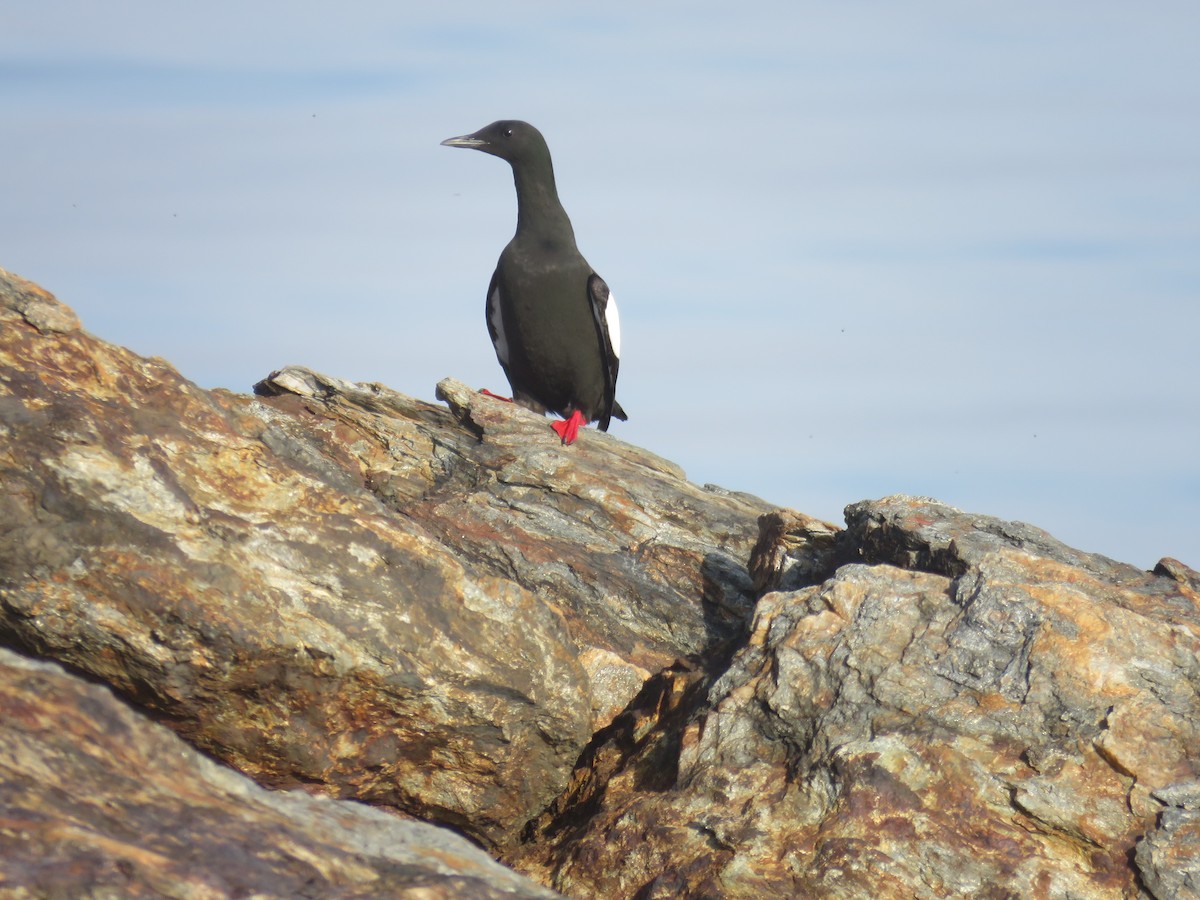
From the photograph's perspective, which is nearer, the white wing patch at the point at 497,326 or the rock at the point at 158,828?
the rock at the point at 158,828

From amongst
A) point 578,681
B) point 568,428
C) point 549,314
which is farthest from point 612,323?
point 578,681

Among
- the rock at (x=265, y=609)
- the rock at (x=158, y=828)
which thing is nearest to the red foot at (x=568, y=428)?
the rock at (x=265, y=609)

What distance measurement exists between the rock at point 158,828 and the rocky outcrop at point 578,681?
102cm

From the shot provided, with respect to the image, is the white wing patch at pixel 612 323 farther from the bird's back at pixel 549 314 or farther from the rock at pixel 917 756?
the rock at pixel 917 756

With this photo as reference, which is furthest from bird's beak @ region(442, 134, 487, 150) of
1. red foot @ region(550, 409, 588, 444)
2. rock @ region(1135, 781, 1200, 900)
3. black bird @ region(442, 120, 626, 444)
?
rock @ region(1135, 781, 1200, 900)

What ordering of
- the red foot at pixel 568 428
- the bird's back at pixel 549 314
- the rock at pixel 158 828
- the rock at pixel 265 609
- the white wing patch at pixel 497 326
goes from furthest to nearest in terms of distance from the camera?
the white wing patch at pixel 497 326, the bird's back at pixel 549 314, the red foot at pixel 568 428, the rock at pixel 265 609, the rock at pixel 158 828

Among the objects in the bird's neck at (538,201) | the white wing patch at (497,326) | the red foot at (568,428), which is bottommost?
the red foot at (568,428)

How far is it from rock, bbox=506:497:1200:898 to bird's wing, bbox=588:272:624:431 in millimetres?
6343

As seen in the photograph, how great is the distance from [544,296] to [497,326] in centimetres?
76

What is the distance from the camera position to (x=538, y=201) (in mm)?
11664

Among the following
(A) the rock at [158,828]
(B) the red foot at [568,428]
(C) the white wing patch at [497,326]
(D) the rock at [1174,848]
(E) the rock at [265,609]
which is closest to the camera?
(A) the rock at [158,828]

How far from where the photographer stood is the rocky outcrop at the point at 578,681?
4.55 m

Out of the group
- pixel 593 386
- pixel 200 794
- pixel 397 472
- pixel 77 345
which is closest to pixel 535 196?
pixel 593 386

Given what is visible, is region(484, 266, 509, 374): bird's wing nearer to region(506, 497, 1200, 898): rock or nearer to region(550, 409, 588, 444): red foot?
region(550, 409, 588, 444): red foot
